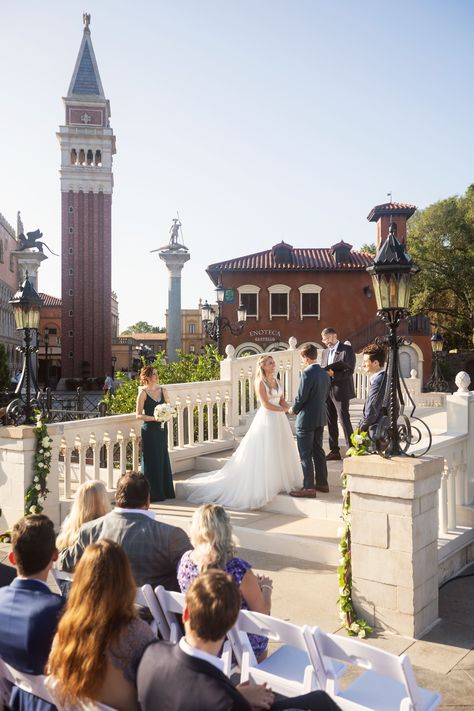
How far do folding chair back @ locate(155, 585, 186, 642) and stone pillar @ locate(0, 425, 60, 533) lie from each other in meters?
4.64

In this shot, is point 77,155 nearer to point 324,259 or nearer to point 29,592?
point 324,259

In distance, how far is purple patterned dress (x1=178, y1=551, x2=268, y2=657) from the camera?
3.84 meters

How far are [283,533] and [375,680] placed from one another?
3.58m

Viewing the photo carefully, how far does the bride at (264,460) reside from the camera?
8.15m

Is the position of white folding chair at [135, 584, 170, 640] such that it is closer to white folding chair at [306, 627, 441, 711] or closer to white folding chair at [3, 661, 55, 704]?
white folding chair at [3, 661, 55, 704]

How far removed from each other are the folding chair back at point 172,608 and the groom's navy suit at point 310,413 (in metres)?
4.10

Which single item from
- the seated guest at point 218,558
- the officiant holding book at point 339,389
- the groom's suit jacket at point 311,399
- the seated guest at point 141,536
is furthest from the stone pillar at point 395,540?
the officiant holding book at point 339,389

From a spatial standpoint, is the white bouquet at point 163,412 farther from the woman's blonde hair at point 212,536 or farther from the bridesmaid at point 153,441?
the woman's blonde hair at point 212,536

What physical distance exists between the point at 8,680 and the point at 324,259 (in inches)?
1461

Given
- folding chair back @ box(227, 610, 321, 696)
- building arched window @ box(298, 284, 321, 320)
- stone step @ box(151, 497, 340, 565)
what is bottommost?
stone step @ box(151, 497, 340, 565)

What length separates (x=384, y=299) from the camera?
5.64 metres

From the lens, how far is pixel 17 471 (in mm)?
8016

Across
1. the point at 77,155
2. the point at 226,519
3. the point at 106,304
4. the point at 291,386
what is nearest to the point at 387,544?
the point at 226,519

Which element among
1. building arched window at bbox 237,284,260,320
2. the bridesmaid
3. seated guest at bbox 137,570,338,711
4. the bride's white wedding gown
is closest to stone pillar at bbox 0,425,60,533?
the bridesmaid
